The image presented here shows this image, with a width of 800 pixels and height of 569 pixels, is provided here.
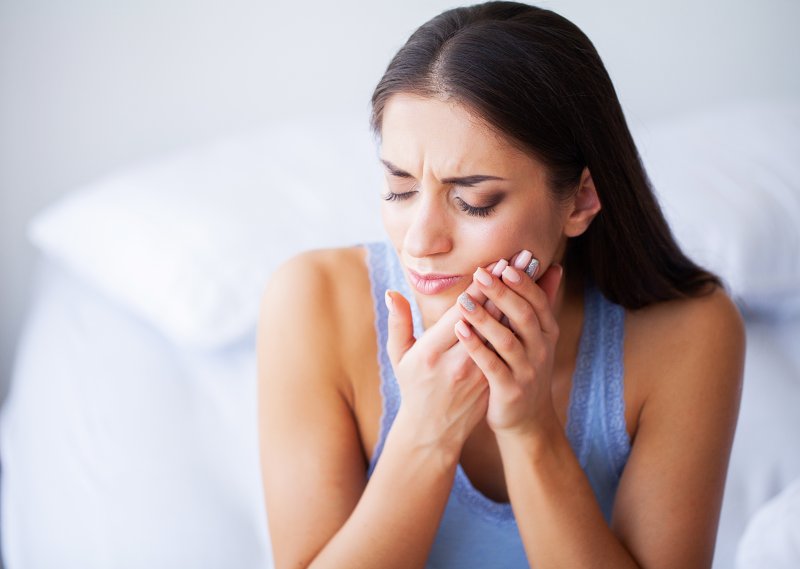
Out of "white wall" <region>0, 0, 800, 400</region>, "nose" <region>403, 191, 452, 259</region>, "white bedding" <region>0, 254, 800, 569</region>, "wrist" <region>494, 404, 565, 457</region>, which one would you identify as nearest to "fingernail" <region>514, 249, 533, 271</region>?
"nose" <region>403, 191, 452, 259</region>

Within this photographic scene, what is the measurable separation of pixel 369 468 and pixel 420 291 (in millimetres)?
379

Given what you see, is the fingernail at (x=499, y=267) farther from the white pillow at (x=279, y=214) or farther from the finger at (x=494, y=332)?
the white pillow at (x=279, y=214)

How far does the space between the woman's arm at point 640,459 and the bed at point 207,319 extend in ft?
0.87

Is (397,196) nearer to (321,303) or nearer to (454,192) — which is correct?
(454,192)

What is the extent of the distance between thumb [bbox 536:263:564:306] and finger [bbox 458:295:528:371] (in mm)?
131

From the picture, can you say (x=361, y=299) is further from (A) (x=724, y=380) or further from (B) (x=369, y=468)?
(A) (x=724, y=380)

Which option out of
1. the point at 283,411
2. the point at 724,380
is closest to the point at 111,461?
the point at 283,411

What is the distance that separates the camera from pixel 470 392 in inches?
50.3

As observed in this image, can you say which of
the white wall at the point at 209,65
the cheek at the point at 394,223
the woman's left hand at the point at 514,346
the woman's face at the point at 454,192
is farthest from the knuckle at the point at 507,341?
the white wall at the point at 209,65

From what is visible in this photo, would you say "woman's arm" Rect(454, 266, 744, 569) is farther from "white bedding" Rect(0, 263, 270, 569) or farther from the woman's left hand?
"white bedding" Rect(0, 263, 270, 569)

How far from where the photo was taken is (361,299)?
4.90ft

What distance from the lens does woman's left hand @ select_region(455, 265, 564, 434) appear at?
1.18 m

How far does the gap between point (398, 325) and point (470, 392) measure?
15 cm

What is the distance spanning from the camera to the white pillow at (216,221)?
6.23 ft
